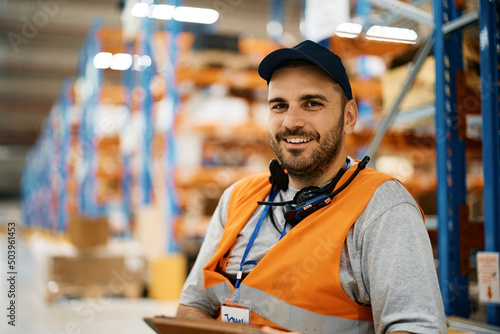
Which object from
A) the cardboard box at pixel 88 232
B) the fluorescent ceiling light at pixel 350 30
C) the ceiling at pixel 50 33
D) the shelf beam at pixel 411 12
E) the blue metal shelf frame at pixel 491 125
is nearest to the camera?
the blue metal shelf frame at pixel 491 125

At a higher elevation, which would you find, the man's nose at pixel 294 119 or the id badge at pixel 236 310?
the man's nose at pixel 294 119

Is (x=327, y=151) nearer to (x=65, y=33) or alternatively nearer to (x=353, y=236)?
(x=353, y=236)

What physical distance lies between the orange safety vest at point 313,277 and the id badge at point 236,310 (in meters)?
0.02

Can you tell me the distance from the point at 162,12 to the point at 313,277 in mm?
5664

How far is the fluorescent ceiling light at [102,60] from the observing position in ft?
25.3

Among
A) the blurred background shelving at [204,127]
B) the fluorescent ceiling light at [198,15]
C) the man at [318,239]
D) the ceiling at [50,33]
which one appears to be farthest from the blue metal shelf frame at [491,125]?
the fluorescent ceiling light at [198,15]

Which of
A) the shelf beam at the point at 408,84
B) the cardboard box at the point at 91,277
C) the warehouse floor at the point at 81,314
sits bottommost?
the warehouse floor at the point at 81,314

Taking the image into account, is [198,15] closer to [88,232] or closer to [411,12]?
[88,232]

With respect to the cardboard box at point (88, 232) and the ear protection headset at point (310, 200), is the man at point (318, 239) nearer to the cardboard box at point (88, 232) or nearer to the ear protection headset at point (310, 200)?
the ear protection headset at point (310, 200)

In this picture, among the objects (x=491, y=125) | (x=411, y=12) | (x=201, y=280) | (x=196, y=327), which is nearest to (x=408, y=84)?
(x=411, y=12)

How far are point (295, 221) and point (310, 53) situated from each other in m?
0.55

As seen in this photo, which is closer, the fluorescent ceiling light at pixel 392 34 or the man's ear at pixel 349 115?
the man's ear at pixel 349 115

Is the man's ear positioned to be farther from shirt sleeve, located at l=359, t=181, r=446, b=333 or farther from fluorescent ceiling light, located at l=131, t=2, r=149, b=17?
fluorescent ceiling light, located at l=131, t=2, r=149, b=17

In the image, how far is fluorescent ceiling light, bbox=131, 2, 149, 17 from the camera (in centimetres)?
616
